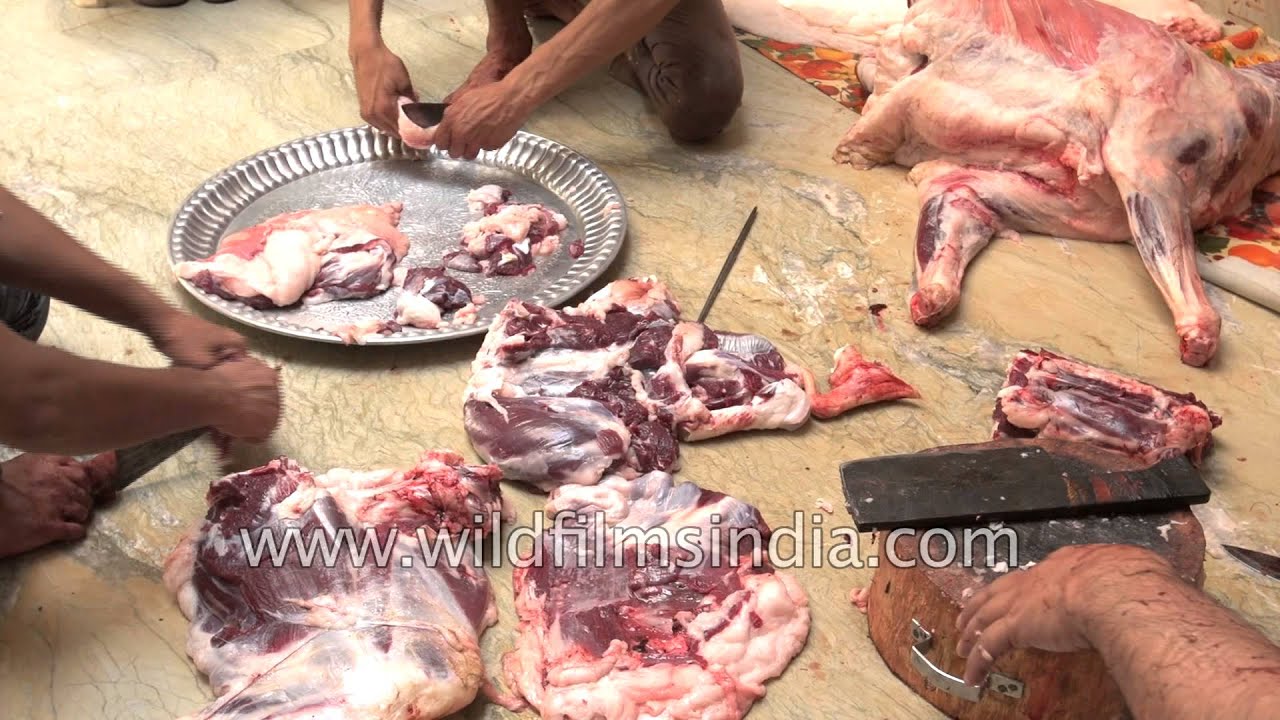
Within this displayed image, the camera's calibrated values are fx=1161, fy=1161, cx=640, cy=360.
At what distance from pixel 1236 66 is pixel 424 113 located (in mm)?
3022

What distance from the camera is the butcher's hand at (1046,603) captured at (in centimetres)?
173

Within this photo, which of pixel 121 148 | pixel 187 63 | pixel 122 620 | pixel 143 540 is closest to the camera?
pixel 122 620

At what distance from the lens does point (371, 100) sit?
3.75 meters

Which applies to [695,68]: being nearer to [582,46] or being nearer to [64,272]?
[582,46]

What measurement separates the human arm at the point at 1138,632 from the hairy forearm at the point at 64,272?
1780mm

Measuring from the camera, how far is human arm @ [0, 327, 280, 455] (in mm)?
1879

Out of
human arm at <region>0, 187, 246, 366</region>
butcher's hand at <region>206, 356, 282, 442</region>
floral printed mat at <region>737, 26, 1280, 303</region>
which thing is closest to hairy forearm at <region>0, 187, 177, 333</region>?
human arm at <region>0, 187, 246, 366</region>

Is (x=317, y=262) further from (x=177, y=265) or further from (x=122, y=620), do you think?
(x=122, y=620)

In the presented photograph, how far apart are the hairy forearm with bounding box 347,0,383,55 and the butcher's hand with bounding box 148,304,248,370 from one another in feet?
5.21

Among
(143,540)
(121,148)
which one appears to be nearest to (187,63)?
(121,148)

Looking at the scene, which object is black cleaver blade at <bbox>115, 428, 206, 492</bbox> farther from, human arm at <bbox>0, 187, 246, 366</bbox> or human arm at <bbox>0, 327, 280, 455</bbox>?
human arm at <bbox>0, 327, 280, 455</bbox>

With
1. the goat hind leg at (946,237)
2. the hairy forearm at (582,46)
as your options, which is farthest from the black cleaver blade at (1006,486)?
the hairy forearm at (582,46)

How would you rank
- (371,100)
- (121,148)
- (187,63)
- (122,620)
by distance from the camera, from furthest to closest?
(187,63) < (121,148) < (371,100) < (122,620)

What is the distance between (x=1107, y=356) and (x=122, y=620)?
101 inches
